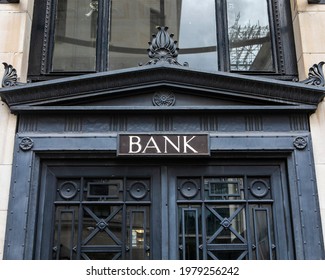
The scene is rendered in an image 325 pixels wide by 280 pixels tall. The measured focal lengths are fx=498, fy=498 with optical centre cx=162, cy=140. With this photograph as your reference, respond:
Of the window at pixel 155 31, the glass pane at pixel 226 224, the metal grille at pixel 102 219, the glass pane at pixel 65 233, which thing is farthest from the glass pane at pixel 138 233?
the window at pixel 155 31

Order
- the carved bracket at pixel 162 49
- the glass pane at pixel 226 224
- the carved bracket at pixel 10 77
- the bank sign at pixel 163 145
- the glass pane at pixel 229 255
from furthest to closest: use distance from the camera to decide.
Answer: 1. the carved bracket at pixel 162 49
2. the carved bracket at pixel 10 77
3. the bank sign at pixel 163 145
4. the glass pane at pixel 226 224
5. the glass pane at pixel 229 255

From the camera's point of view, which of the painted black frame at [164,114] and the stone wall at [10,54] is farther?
the painted black frame at [164,114]

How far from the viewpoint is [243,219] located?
8266mm

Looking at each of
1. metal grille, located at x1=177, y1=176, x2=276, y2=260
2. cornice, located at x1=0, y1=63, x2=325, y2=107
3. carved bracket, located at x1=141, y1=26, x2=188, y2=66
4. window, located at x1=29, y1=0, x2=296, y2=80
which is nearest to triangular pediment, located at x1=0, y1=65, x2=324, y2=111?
cornice, located at x1=0, y1=63, x2=325, y2=107

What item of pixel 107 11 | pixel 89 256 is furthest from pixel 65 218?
pixel 107 11

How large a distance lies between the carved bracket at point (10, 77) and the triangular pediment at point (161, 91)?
172 mm

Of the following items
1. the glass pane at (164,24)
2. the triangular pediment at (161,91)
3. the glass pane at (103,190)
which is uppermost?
the glass pane at (164,24)

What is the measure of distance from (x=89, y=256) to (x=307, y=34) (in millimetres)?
5495

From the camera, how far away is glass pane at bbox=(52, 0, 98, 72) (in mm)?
9391

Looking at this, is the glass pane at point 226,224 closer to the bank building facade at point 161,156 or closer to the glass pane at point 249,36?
the bank building facade at point 161,156

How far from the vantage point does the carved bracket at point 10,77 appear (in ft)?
28.0

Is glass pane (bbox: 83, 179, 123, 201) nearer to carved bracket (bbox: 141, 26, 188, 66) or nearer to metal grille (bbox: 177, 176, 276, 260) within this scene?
metal grille (bbox: 177, 176, 276, 260)
